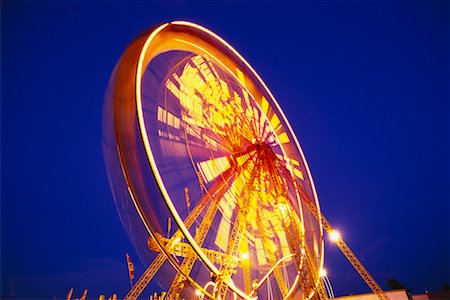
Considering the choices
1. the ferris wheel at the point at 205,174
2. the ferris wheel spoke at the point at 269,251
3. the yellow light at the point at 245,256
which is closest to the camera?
the ferris wheel at the point at 205,174

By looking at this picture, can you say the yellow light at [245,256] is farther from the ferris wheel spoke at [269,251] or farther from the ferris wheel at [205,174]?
the ferris wheel spoke at [269,251]

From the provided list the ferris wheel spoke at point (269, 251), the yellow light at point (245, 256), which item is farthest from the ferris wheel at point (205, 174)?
the yellow light at point (245, 256)

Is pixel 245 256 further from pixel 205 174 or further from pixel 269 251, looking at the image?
pixel 205 174

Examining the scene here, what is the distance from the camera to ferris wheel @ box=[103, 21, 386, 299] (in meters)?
6.25

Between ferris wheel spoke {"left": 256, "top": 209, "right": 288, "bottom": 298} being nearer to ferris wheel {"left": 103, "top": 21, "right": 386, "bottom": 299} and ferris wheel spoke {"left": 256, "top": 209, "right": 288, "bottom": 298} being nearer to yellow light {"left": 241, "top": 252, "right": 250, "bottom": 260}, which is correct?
ferris wheel {"left": 103, "top": 21, "right": 386, "bottom": 299}

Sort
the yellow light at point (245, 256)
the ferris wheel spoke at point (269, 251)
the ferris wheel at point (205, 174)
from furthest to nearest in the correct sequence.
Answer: the ferris wheel spoke at point (269, 251)
the yellow light at point (245, 256)
the ferris wheel at point (205, 174)

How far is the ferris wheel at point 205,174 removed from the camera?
625cm

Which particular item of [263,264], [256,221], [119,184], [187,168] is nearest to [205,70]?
[187,168]

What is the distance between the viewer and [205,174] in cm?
901

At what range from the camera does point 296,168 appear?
42.2 feet

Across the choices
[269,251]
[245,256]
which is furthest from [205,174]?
[269,251]

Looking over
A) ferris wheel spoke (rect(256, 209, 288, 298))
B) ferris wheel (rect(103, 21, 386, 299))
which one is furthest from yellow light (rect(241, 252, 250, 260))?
ferris wheel spoke (rect(256, 209, 288, 298))

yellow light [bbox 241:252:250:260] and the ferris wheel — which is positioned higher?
the ferris wheel

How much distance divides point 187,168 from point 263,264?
5.02 m
